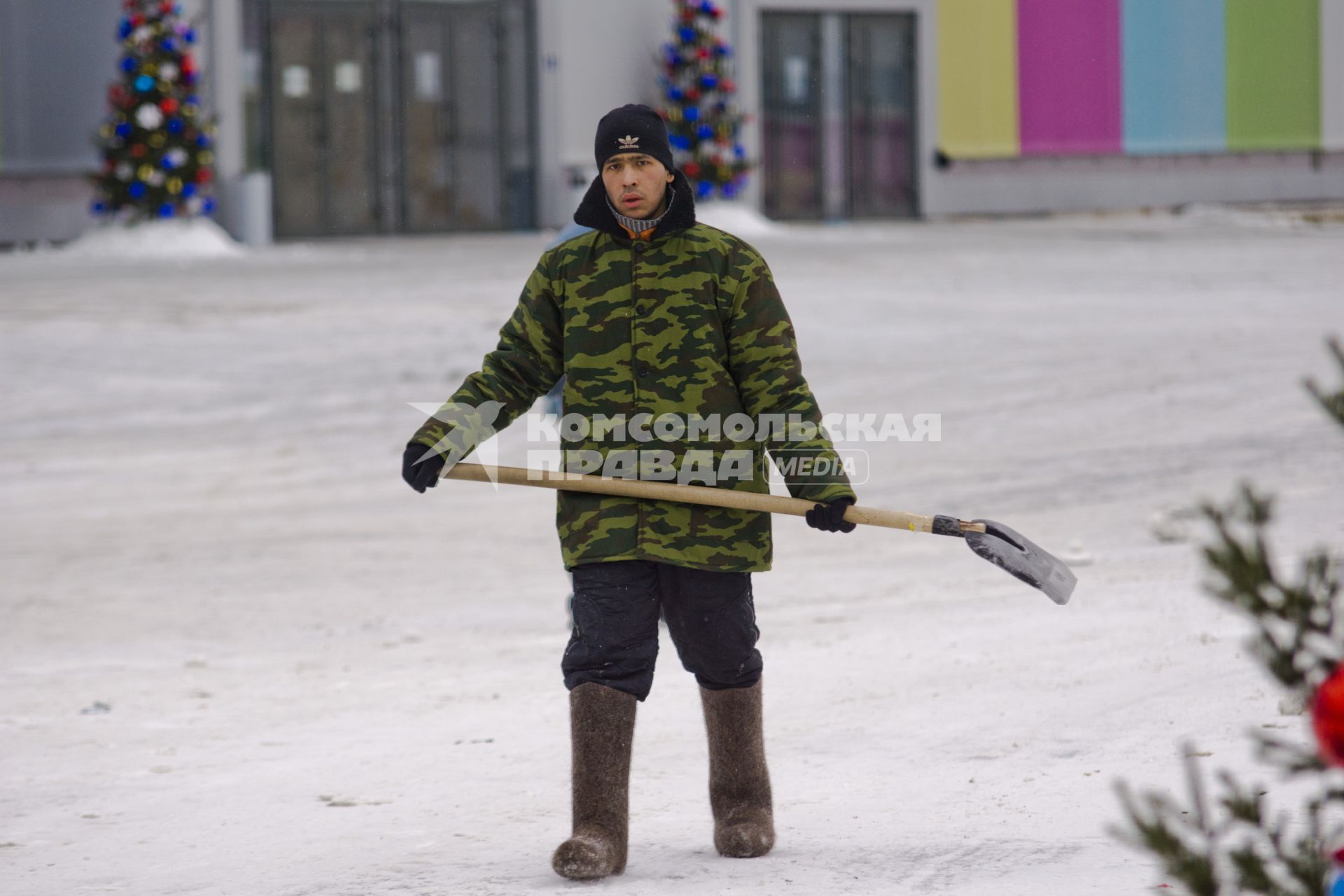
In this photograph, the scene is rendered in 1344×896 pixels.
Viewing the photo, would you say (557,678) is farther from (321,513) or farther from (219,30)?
(219,30)

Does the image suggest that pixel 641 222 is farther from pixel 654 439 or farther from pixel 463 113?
pixel 463 113

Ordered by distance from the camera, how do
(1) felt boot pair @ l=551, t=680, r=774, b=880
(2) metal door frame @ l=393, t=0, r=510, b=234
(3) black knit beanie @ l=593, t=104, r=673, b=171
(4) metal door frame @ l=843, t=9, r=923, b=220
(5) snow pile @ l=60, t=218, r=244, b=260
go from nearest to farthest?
(1) felt boot pair @ l=551, t=680, r=774, b=880 < (3) black knit beanie @ l=593, t=104, r=673, b=171 < (5) snow pile @ l=60, t=218, r=244, b=260 < (2) metal door frame @ l=393, t=0, r=510, b=234 < (4) metal door frame @ l=843, t=9, r=923, b=220

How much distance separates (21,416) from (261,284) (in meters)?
4.51

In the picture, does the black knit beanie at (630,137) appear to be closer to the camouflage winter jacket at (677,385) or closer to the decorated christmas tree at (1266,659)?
the camouflage winter jacket at (677,385)

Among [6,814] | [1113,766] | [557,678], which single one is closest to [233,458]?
[557,678]

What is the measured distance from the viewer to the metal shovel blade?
376 cm

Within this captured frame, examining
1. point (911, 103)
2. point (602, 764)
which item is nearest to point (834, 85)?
point (911, 103)

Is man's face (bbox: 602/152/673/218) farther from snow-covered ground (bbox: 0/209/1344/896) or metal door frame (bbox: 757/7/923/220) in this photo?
metal door frame (bbox: 757/7/923/220)

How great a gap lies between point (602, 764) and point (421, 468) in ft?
2.30

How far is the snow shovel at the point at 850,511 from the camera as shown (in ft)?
12.0

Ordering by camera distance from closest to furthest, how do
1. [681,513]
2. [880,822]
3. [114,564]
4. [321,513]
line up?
1. [681,513]
2. [880,822]
3. [114,564]
4. [321,513]

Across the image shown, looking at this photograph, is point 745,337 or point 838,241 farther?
point 838,241

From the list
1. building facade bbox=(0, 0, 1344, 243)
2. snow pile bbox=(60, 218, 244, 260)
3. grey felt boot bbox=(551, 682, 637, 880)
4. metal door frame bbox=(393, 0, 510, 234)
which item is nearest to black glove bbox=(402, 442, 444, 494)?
grey felt boot bbox=(551, 682, 637, 880)

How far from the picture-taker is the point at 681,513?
12.2ft
